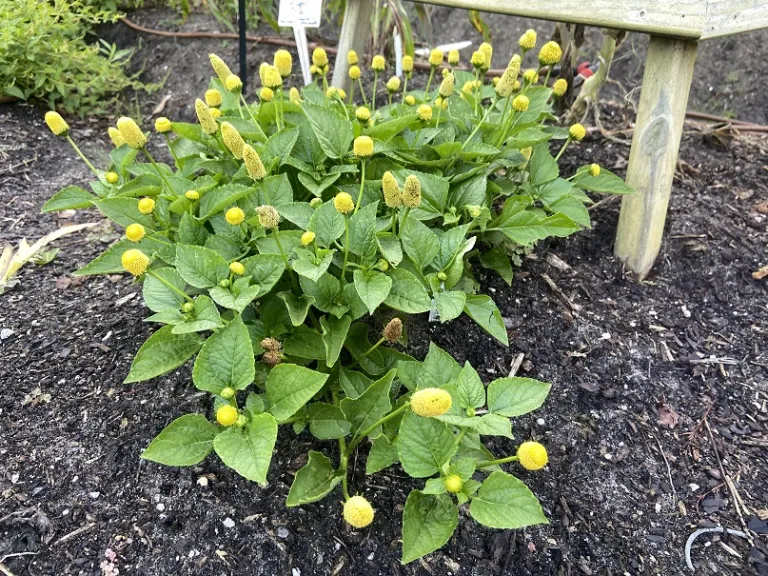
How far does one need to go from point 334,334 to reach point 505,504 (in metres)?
0.56

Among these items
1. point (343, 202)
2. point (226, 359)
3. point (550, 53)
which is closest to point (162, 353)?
point (226, 359)

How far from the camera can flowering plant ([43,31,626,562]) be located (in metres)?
1.29

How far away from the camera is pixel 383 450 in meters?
1.39

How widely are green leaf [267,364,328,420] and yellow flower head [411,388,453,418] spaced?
29 cm

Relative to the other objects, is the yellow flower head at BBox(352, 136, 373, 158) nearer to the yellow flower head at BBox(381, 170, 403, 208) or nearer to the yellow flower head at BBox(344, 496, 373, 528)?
the yellow flower head at BBox(381, 170, 403, 208)

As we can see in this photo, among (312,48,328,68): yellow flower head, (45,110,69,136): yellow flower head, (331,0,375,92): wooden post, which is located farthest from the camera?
(331,0,375,92): wooden post

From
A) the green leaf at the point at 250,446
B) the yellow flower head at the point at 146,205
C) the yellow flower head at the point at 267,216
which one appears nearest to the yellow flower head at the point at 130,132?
the yellow flower head at the point at 146,205

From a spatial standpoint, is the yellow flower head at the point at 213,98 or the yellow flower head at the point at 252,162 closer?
the yellow flower head at the point at 252,162

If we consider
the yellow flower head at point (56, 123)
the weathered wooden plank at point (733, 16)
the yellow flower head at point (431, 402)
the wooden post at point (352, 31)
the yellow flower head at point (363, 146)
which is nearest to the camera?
the yellow flower head at point (431, 402)

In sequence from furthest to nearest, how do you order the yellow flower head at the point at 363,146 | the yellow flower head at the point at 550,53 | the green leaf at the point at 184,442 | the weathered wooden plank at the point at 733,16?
the weathered wooden plank at the point at 733,16 → the yellow flower head at the point at 550,53 → the yellow flower head at the point at 363,146 → the green leaf at the point at 184,442

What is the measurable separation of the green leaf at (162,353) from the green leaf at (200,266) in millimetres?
138

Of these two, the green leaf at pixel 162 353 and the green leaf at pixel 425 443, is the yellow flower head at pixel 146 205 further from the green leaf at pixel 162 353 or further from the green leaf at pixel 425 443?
the green leaf at pixel 425 443

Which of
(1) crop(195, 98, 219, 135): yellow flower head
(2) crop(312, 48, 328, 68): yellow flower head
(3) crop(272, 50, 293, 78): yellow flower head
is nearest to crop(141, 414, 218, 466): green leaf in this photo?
(1) crop(195, 98, 219, 135): yellow flower head

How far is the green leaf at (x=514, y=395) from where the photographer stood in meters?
1.36
